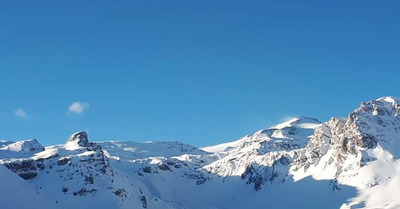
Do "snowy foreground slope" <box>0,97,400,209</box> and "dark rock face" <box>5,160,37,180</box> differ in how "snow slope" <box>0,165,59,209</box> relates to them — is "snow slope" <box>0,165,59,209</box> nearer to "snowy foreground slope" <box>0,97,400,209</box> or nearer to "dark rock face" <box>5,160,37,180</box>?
"snowy foreground slope" <box>0,97,400,209</box>

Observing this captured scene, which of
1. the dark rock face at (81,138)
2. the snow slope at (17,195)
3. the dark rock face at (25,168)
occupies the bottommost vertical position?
the snow slope at (17,195)

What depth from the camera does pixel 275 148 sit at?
7854 inches

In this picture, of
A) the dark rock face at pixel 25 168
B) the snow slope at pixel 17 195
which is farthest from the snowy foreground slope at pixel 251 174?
the snow slope at pixel 17 195

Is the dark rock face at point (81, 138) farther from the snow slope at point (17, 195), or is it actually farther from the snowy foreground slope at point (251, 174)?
the snow slope at point (17, 195)

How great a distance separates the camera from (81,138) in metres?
148

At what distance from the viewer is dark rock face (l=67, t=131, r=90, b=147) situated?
145550 millimetres

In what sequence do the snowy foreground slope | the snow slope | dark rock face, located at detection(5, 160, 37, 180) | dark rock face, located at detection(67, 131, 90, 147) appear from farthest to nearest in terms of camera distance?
dark rock face, located at detection(67, 131, 90, 147) < the snowy foreground slope < dark rock face, located at detection(5, 160, 37, 180) < the snow slope

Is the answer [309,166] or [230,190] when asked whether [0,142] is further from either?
[309,166]

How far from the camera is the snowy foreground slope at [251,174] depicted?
114750mm

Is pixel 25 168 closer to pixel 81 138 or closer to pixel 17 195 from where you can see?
pixel 81 138

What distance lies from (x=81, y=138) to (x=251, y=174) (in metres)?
57.0

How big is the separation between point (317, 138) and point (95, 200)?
3132 inches

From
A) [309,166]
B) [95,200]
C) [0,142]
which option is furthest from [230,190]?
[0,142]

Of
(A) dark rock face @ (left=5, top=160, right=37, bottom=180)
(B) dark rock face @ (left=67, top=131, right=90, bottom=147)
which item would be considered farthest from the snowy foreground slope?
(A) dark rock face @ (left=5, top=160, right=37, bottom=180)
